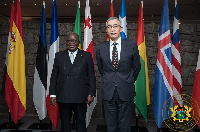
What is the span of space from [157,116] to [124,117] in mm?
1125

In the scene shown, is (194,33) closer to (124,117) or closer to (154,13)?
(124,117)

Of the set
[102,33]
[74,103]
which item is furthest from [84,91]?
[102,33]

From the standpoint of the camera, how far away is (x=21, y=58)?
2896 millimetres

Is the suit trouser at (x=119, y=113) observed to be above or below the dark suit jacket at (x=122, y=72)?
below

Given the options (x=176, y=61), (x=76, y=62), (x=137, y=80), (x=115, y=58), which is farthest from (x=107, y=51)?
(x=176, y=61)

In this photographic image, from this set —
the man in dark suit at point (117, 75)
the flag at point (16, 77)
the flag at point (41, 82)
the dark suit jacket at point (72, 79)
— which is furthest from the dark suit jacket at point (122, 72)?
the flag at point (16, 77)

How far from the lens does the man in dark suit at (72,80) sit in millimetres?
2018

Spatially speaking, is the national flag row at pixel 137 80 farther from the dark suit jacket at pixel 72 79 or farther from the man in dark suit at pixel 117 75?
the man in dark suit at pixel 117 75

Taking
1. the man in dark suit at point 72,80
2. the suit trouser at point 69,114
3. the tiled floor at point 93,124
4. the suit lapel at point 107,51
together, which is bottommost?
the tiled floor at point 93,124

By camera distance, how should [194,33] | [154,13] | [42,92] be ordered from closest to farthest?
[42,92] → [194,33] → [154,13]

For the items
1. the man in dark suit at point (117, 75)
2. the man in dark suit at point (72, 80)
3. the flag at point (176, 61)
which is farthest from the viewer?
the flag at point (176, 61)

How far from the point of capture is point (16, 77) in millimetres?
2854

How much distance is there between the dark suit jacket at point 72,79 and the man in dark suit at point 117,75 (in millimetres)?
310

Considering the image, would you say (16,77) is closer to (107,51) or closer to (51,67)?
(51,67)
